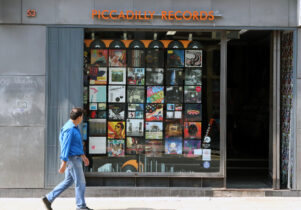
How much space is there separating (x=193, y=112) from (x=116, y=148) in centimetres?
178

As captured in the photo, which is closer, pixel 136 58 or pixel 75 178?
pixel 75 178

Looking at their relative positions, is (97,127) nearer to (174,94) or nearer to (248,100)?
(174,94)

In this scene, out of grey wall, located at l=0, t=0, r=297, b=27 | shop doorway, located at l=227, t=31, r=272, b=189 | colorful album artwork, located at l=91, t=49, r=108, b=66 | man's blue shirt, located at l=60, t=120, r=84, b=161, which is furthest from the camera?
shop doorway, located at l=227, t=31, r=272, b=189

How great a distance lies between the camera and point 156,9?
8812 millimetres

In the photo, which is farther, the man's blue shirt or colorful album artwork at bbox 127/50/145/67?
colorful album artwork at bbox 127/50/145/67

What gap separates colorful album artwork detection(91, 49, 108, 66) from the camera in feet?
30.3

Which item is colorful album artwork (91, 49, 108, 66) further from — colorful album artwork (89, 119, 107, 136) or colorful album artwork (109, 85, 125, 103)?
colorful album artwork (89, 119, 107, 136)

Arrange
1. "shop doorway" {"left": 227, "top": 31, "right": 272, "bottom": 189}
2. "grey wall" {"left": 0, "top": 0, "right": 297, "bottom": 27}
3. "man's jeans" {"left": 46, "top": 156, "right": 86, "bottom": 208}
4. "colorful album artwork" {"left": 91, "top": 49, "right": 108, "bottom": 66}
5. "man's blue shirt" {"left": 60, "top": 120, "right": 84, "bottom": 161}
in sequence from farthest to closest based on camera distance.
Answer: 1. "shop doorway" {"left": 227, "top": 31, "right": 272, "bottom": 189}
2. "colorful album artwork" {"left": 91, "top": 49, "right": 108, "bottom": 66}
3. "grey wall" {"left": 0, "top": 0, "right": 297, "bottom": 27}
4. "man's jeans" {"left": 46, "top": 156, "right": 86, "bottom": 208}
5. "man's blue shirt" {"left": 60, "top": 120, "right": 84, "bottom": 161}

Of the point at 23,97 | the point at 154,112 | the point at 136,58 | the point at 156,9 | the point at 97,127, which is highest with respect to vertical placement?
the point at 156,9

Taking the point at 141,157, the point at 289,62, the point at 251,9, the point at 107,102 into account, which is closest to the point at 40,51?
the point at 107,102

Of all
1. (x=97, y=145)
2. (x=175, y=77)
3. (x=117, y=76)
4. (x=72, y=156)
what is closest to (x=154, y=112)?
(x=175, y=77)

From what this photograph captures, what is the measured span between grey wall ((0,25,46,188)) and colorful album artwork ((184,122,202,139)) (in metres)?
2.92

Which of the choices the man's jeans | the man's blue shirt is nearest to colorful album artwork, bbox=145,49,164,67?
the man's blue shirt

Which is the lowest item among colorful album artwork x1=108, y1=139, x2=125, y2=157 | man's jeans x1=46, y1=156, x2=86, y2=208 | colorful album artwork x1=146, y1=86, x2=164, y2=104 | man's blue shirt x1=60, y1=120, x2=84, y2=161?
man's jeans x1=46, y1=156, x2=86, y2=208
